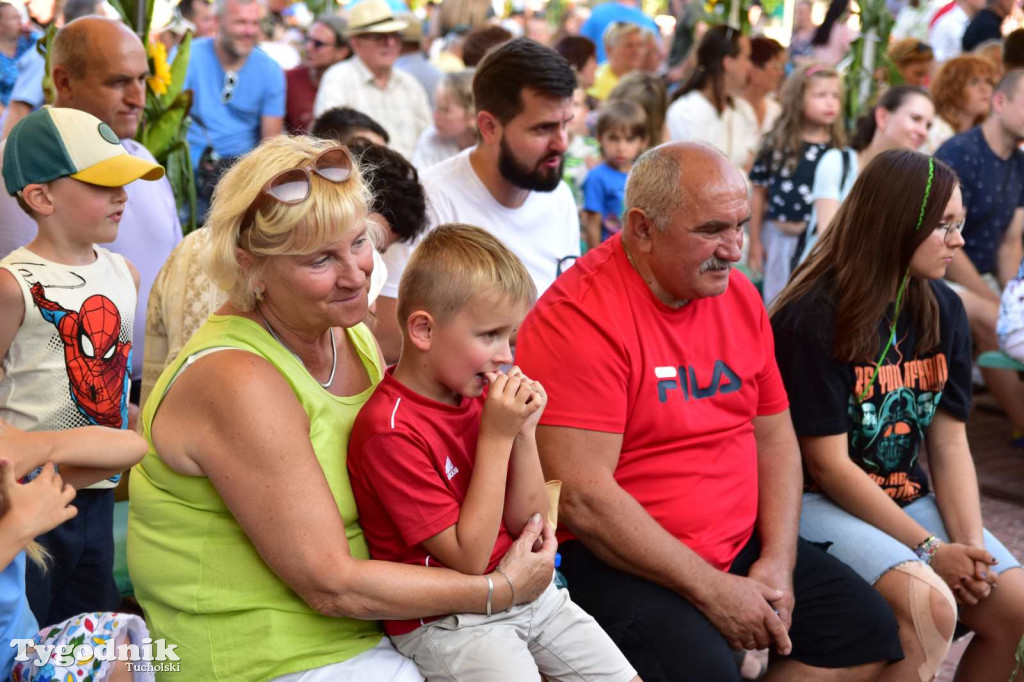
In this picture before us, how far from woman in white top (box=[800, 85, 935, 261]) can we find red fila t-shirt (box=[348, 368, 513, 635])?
4118mm

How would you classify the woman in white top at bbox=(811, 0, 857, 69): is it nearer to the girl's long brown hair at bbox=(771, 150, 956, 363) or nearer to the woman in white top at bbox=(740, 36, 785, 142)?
the woman in white top at bbox=(740, 36, 785, 142)

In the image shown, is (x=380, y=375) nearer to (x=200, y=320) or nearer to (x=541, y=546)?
(x=541, y=546)

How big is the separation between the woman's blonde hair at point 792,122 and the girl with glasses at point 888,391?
3.55m

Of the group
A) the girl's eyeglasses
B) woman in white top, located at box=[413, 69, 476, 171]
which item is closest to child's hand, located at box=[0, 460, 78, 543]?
the girl's eyeglasses

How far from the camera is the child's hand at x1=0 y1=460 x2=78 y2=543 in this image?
72.4 inches

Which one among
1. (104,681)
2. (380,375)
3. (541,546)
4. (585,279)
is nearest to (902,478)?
(585,279)

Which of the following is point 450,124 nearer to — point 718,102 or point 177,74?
point 177,74

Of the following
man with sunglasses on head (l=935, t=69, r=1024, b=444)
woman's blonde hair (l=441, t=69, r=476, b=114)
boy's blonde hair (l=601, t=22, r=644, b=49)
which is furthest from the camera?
boy's blonde hair (l=601, t=22, r=644, b=49)

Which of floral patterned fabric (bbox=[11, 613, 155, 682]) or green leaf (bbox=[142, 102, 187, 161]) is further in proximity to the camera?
green leaf (bbox=[142, 102, 187, 161])

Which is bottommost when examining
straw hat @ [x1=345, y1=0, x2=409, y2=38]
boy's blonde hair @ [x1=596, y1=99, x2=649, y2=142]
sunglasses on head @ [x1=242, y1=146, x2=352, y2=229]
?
boy's blonde hair @ [x1=596, y1=99, x2=649, y2=142]

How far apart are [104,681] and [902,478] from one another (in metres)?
2.33

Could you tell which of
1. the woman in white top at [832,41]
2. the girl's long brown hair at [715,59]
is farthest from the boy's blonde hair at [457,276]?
the woman in white top at [832,41]

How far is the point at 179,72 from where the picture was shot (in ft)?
14.9

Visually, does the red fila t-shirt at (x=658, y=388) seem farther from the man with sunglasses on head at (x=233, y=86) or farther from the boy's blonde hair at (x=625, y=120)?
the man with sunglasses on head at (x=233, y=86)
